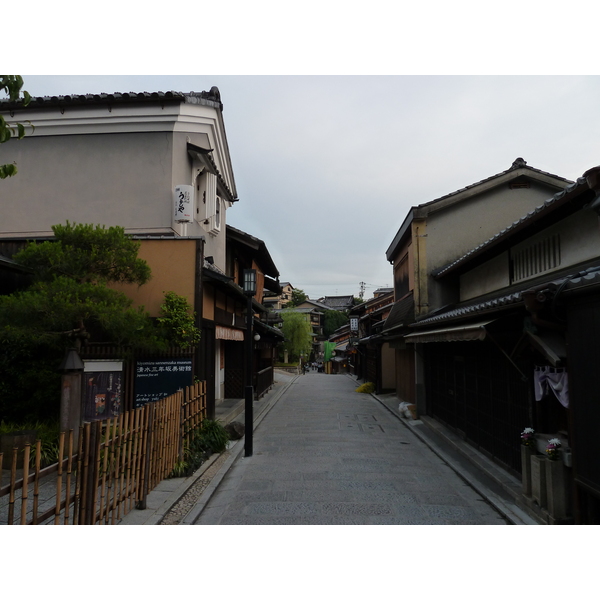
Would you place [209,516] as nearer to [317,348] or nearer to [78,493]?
[78,493]

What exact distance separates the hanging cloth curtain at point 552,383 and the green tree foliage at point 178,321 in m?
6.99

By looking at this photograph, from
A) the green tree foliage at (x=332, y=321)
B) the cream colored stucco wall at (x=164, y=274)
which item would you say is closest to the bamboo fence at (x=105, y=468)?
the cream colored stucco wall at (x=164, y=274)

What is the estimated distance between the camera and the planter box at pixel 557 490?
6.00 m

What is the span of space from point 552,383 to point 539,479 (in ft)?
4.37

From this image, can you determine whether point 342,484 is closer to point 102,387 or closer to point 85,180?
point 102,387

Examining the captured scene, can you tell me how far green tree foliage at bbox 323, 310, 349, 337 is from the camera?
91.6m

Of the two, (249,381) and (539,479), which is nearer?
(539,479)

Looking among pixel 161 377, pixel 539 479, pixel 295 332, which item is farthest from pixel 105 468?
pixel 295 332

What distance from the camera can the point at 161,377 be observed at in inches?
431

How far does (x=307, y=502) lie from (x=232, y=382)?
13.3 m

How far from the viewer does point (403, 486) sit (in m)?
8.46

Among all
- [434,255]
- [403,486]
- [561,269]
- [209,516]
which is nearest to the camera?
[209,516]

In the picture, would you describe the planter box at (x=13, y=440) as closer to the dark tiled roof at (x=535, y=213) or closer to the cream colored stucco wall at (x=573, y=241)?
the dark tiled roof at (x=535, y=213)

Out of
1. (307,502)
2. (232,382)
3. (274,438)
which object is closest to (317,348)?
(232,382)
